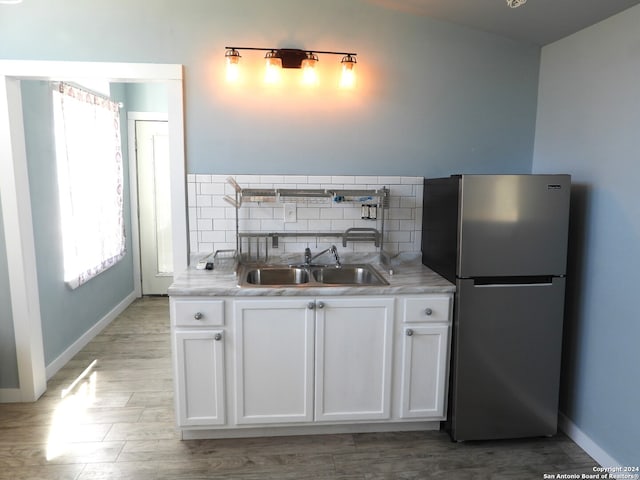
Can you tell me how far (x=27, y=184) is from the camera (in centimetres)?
259

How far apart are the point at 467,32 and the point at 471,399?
2.18 metres

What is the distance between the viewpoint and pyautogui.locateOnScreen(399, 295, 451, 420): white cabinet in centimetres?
225

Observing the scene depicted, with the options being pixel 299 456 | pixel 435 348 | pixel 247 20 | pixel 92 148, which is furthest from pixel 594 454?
pixel 92 148

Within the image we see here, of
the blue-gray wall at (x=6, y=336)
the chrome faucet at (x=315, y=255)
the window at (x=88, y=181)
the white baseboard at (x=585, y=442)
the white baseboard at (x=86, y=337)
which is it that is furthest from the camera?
the window at (x=88, y=181)

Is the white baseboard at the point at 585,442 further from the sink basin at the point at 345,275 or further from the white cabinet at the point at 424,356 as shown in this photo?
the sink basin at the point at 345,275

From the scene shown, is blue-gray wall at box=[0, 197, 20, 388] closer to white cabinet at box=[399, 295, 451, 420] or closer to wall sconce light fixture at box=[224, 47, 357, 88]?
wall sconce light fixture at box=[224, 47, 357, 88]

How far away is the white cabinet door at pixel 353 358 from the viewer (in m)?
2.22

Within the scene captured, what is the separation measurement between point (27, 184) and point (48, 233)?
528 mm

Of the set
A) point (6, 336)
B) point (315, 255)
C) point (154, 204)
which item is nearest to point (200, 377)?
point (315, 255)

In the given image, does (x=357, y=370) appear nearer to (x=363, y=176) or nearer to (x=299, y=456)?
(x=299, y=456)

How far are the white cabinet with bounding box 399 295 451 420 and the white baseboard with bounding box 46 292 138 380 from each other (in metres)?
2.43

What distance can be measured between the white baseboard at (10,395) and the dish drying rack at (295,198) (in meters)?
1.61

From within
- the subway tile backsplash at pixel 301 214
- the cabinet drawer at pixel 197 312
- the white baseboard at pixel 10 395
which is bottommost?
the white baseboard at pixel 10 395

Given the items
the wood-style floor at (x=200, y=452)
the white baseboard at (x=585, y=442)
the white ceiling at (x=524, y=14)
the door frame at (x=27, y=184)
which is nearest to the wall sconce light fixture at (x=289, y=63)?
the door frame at (x=27, y=184)
